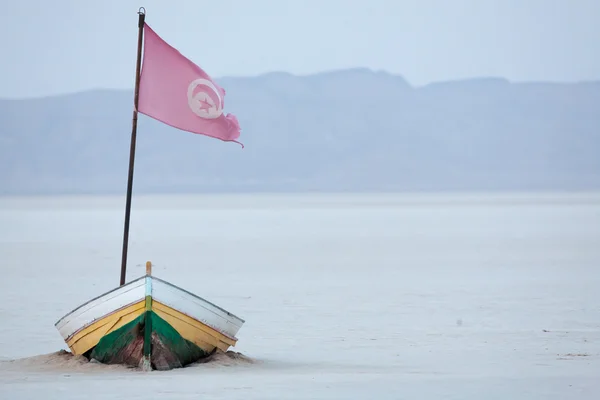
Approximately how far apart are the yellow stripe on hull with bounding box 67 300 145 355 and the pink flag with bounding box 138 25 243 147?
2052 mm

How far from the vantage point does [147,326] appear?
9.48 meters

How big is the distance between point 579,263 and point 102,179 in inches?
6283

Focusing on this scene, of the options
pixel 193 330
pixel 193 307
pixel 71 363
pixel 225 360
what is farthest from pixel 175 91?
pixel 71 363

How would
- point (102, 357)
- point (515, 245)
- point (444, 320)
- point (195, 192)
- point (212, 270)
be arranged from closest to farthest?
point (102, 357) < point (444, 320) < point (212, 270) < point (515, 245) < point (195, 192)

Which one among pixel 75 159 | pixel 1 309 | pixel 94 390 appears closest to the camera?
pixel 94 390

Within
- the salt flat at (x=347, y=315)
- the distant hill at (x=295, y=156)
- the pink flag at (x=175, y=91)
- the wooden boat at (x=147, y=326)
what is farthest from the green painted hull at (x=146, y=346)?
the distant hill at (x=295, y=156)

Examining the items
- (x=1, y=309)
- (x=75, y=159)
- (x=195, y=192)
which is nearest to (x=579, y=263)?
(x=1, y=309)

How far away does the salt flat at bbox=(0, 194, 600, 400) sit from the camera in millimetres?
9086

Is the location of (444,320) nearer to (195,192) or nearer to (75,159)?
(195,192)

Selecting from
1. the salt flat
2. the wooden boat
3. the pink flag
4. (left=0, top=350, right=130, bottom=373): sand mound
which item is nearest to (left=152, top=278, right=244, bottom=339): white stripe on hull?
the wooden boat

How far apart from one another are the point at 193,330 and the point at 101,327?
69 centimetres

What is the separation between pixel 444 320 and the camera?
13914 mm

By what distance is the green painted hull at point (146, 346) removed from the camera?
9539mm

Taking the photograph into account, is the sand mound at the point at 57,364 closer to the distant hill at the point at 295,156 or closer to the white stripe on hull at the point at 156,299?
the white stripe on hull at the point at 156,299
